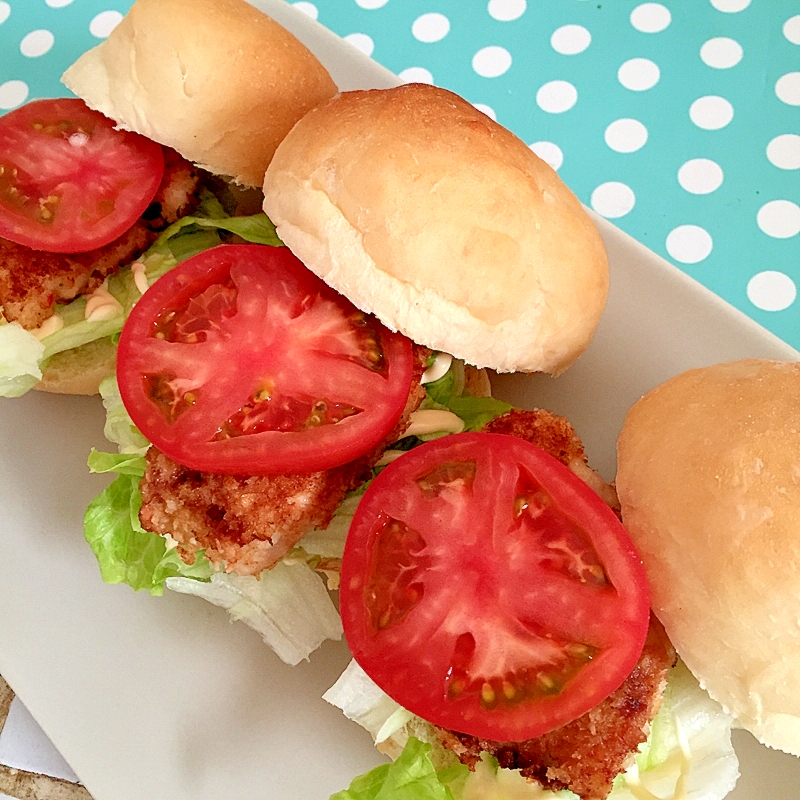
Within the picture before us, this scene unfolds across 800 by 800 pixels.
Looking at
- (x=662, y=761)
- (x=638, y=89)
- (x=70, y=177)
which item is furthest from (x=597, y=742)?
(x=638, y=89)

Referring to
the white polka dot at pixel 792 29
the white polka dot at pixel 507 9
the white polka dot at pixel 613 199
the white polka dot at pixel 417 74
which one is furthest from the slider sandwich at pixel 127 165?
the white polka dot at pixel 792 29

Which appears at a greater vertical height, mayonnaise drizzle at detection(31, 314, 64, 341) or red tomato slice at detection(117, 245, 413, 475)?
red tomato slice at detection(117, 245, 413, 475)

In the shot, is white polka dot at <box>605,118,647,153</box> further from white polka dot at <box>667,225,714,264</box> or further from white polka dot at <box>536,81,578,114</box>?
white polka dot at <box>667,225,714,264</box>

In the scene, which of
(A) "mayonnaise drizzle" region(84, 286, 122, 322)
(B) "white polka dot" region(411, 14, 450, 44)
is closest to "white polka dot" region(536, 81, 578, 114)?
(B) "white polka dot" region(411, 14, 450, 44)

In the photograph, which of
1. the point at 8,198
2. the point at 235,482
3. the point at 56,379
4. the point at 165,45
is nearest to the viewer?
the point at 235,482

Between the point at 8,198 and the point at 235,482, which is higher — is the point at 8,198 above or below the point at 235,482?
above

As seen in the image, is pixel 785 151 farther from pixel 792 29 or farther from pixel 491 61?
pixel 491 61

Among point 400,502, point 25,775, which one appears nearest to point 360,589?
point 400,502

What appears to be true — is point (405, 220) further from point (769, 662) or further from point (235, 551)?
point (769, 662)
